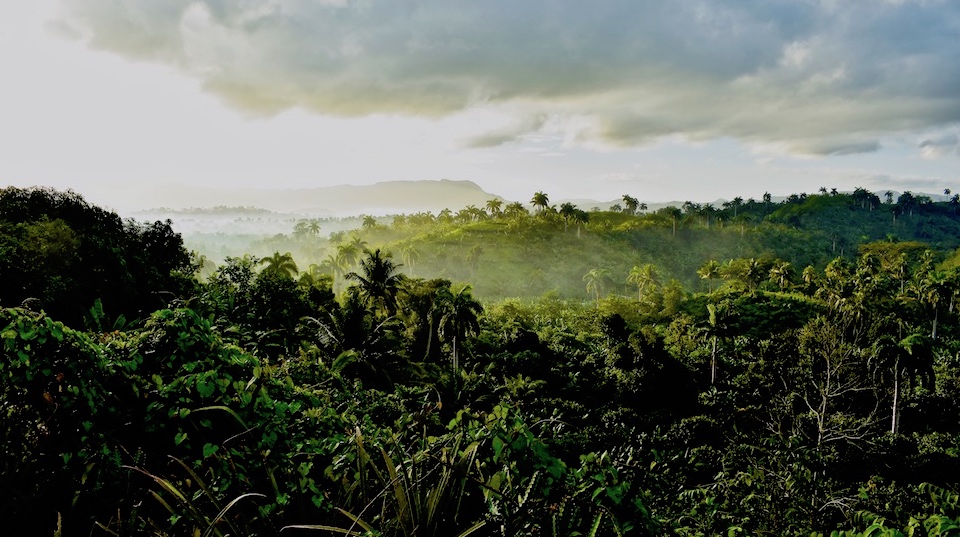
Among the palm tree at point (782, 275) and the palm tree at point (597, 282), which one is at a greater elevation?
the palm tree at point (782, 275)

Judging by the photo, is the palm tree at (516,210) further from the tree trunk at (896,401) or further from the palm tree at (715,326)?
A: the tree trunk at (896,401)

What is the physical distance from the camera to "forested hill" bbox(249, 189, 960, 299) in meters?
116

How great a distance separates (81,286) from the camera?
2594 cm

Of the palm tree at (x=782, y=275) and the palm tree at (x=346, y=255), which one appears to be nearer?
the palm tree at (x=782, y=275)

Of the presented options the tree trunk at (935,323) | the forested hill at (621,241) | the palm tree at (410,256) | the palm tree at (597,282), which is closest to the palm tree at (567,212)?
the forested hill at (621,241)

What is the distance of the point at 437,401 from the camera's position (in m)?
7.67

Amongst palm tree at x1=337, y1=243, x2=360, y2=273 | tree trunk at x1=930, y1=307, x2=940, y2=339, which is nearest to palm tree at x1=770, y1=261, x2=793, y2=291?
tree trunk at x1=930, y1=307, x2=940, y2=339

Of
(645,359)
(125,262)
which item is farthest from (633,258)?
(125,262)

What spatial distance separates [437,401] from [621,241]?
133 meters

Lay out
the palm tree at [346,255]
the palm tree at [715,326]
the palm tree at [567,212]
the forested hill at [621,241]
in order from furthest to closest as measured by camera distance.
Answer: the palm tree at [567,212] → the forested hill at [621,241] → the palm tree at [346,255] → the palm tree at [715,326]

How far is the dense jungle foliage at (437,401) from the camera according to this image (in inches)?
131

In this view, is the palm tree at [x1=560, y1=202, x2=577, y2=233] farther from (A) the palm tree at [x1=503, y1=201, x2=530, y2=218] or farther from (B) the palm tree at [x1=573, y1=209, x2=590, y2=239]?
(A) the palm tree at [x1=503, y1=201, x2=530, y2=218]

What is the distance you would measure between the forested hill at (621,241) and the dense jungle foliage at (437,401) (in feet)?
36.6

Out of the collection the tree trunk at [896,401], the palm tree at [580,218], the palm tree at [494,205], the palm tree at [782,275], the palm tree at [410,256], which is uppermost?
the palm tree at [494,205]
